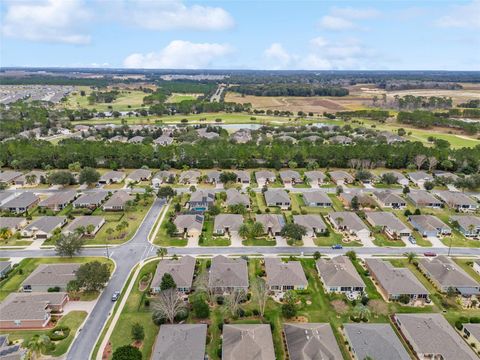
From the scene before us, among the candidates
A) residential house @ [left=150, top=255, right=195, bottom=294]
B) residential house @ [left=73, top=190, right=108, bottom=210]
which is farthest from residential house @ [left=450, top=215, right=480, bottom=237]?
residential house @ [left=73, top=190, right=108, bottom=210]

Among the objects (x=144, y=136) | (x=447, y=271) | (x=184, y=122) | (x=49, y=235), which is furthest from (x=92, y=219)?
(x=184, y=122)

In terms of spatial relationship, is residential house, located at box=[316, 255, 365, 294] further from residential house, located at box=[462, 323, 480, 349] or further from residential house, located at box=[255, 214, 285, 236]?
residential house, located at box=[255, 214, 285, 236]

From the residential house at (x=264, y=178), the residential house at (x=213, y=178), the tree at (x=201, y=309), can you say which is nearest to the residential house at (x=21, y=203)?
the residential house at (x=213, y=178)

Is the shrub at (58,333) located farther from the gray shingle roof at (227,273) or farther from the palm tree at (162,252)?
the gray shingle roof at (227,273)

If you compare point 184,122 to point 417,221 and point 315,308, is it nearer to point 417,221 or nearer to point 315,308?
point 417,221

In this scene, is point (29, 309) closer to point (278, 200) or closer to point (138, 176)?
point (278, 200)

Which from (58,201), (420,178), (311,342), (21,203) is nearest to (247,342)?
(311,342)
